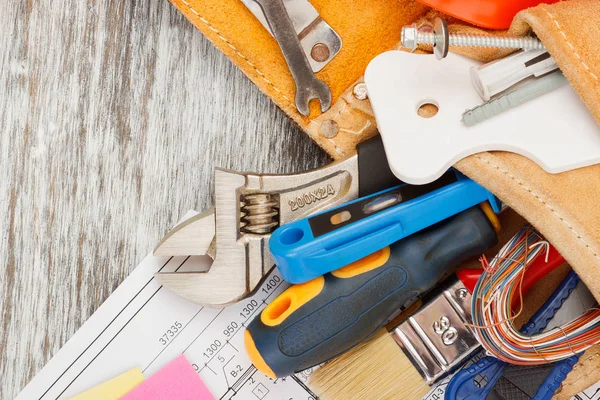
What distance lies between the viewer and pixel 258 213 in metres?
0.70

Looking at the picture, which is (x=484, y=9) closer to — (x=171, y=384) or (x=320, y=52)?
(x=320, y=52)

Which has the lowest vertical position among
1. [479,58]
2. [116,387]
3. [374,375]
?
[116,387]

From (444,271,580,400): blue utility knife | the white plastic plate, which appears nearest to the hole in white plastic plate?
the white plastic plate

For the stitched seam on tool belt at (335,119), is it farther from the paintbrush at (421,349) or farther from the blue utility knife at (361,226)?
the paintbrush at (421,349)

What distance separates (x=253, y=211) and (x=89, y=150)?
0.22m

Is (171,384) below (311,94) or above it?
below

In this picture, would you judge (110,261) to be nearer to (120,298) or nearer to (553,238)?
(120,298)

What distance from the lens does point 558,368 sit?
0.68m

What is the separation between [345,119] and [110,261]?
0.32 meters

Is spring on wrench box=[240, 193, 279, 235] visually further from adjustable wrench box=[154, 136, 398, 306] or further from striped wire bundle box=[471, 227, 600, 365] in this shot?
striped wire bundle box=[471, 227, 600, 365]

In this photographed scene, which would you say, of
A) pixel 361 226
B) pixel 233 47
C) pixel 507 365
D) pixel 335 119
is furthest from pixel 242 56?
pixel 507 365

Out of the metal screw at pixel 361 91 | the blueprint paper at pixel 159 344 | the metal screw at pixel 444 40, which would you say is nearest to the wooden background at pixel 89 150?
the blueprint paper at pixel 159 344

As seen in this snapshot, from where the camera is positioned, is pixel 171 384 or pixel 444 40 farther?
pixel 171 384

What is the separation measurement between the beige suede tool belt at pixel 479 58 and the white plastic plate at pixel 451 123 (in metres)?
A: 0.02
